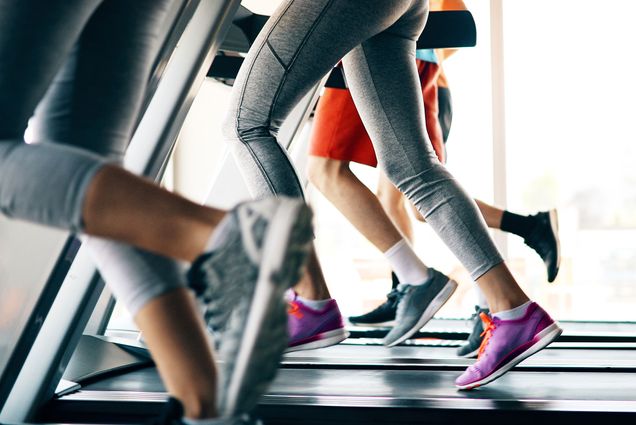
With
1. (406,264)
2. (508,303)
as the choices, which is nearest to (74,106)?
(508,303)

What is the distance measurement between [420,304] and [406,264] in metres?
0.19

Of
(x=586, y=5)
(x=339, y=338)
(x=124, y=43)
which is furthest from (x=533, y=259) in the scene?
(x=124, y=43)

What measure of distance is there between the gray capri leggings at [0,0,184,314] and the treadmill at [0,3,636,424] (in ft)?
2.30

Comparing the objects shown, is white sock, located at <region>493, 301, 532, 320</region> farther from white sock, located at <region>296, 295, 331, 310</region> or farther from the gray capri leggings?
the gray capri leggings

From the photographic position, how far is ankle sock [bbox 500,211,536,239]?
7.12 feet

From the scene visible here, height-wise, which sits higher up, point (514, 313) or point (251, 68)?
point (251, 68)

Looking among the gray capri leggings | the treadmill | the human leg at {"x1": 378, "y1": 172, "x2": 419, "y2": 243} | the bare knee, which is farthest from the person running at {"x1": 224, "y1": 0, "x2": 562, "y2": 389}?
the human leg at {"x1": 378, "y1": 172, "x2": 419, "y2": 243}

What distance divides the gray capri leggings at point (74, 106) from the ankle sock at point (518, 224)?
1.54m

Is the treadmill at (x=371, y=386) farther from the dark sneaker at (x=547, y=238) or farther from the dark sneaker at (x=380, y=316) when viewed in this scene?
the dark sneaker at (x=547, y=238)

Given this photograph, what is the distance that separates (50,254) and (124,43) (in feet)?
2.18

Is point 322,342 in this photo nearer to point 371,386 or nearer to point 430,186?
point 371,386

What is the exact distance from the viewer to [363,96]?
1398 mm

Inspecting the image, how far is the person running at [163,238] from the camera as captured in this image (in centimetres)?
65

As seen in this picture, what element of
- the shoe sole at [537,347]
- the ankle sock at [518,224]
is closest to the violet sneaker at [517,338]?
the shoe sole at [537,347]
